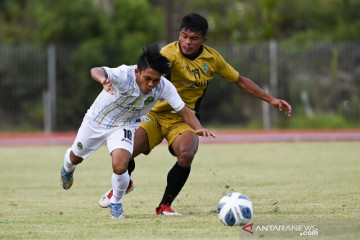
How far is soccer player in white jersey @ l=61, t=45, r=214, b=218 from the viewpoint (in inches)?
283

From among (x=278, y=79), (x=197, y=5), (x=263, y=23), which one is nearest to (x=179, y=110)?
(x=278, y=79)

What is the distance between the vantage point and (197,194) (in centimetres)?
974

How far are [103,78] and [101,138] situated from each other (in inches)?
46.7


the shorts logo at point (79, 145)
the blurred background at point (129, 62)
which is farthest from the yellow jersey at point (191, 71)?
the blurred background at point (129, 62)

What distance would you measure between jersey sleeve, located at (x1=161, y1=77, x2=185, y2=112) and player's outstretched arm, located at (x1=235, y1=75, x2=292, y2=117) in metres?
1.29

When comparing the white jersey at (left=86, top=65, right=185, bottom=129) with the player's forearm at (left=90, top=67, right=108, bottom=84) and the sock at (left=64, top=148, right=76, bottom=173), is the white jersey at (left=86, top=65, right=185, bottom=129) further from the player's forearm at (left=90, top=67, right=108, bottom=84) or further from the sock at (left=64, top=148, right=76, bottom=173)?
the sock at (left=64, top=148, right=76, bottom=173)

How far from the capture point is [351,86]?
2422 cm

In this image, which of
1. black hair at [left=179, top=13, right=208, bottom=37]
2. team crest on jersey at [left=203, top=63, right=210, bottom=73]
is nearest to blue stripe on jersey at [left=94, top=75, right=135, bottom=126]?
black hair at [left=179, top=13, right=208, bottom=37]

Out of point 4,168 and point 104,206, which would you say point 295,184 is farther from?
point 4,168

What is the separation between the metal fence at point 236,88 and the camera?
2411 centimetres

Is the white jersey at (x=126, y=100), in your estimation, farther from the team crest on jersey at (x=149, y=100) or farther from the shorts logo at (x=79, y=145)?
the shorts logo at (x=79, y=145)

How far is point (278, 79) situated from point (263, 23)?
5944 millimetres

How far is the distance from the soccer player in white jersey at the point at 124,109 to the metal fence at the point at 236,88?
16367 millimetres
